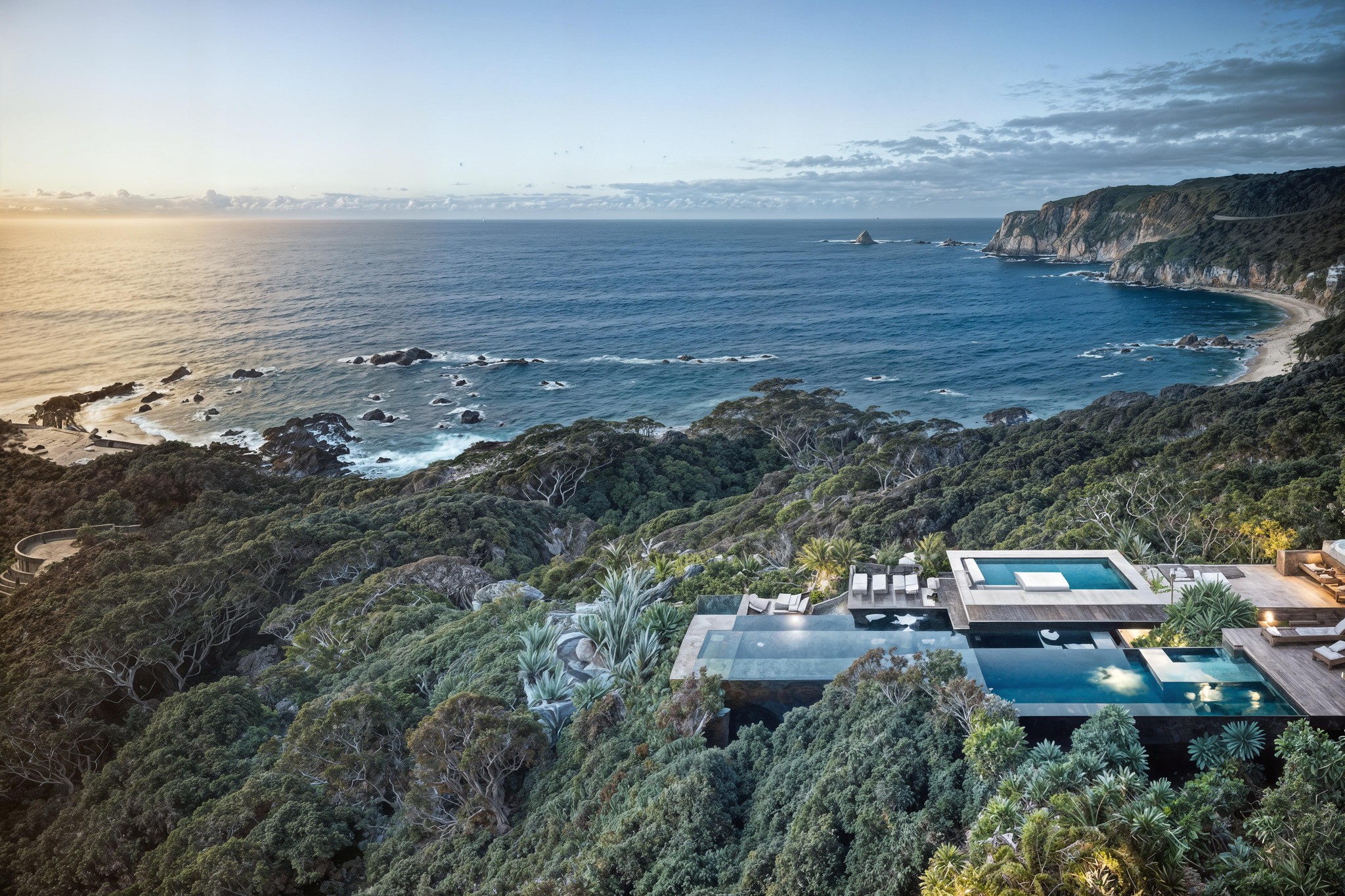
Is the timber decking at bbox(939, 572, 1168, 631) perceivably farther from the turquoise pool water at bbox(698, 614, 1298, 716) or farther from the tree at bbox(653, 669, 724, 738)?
the tree at bbox(653, 669, 724, 738)

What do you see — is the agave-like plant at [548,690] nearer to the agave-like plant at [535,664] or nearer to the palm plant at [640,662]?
the agave-like plant at [535,664]

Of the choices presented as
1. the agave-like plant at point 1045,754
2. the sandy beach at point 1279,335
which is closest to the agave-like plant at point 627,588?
the agave-like plant at point 1045,754

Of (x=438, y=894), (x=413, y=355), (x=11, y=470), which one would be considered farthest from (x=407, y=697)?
(x=413, y=355)

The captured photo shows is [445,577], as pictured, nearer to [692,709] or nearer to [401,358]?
[692,709]

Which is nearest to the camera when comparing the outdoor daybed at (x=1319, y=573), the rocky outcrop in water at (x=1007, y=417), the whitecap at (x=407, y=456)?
the outdoor daybed at (x=1319, y=573)

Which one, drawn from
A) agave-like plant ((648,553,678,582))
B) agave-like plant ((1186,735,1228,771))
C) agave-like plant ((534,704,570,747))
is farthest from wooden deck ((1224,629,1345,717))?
agave-like plant ((648,553,678,582))

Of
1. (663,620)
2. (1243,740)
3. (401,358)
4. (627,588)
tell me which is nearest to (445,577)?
(627,588)
